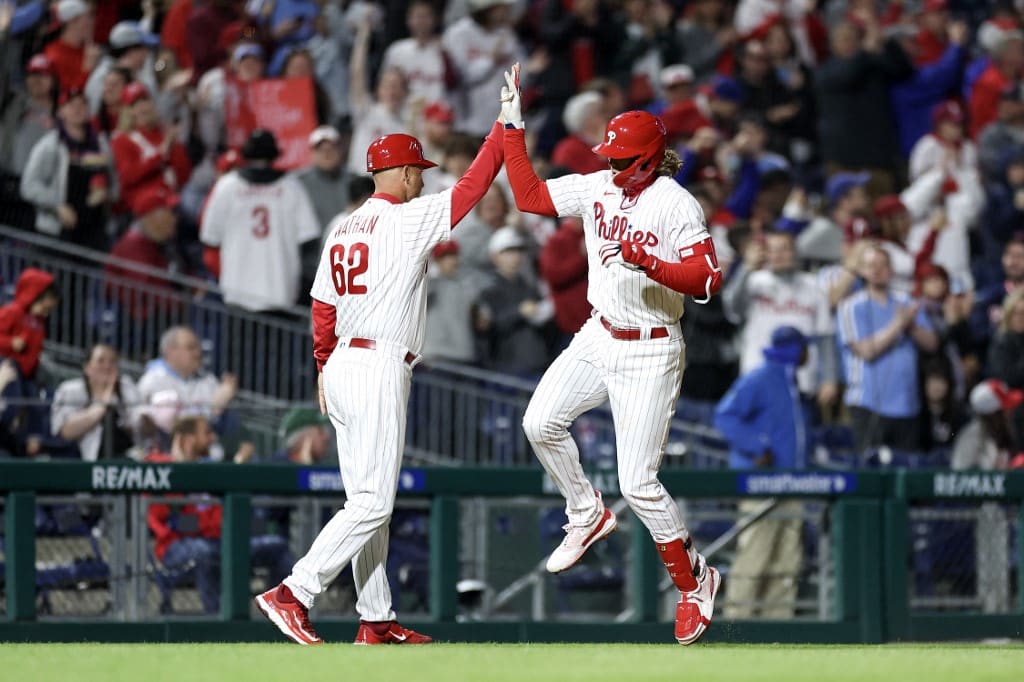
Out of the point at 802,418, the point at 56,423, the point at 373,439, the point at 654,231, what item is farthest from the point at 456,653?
the point at 802,418

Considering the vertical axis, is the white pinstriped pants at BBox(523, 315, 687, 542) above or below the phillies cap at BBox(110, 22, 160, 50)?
below

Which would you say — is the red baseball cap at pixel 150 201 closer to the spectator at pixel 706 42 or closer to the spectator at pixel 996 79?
the spectator at pixel 706 42

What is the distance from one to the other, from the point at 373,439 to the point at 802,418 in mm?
4520

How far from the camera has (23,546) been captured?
9688mm

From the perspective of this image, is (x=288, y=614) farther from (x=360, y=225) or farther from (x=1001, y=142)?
(x=1001, y=142)

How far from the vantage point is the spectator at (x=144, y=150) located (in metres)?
12.7

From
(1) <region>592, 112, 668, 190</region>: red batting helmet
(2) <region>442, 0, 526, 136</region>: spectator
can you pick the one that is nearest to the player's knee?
(1) <region>592, 112, 668, 190</region>: red batting helmet

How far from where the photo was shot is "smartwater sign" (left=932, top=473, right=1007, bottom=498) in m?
10.9

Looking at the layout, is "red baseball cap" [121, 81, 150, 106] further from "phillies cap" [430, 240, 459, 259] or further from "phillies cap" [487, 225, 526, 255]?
"phillies cap" [487, 225, 526, 255]

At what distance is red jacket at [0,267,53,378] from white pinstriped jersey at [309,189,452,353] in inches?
141

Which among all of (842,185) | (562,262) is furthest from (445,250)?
(842,185)

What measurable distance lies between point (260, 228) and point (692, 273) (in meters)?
5.43

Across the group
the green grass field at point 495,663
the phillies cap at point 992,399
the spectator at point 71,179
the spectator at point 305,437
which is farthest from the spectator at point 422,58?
the green grass field at point 495,663

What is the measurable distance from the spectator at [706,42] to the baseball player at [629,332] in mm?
8684
